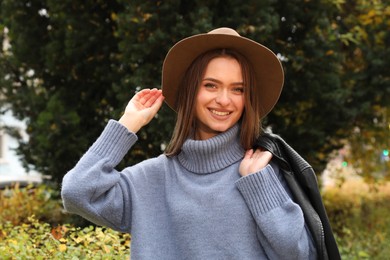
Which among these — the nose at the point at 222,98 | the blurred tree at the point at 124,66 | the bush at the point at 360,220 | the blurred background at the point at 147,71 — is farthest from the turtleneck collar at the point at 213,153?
the bush at the point at 360,220

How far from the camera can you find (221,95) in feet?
7.99

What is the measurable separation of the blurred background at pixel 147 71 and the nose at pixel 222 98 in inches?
112

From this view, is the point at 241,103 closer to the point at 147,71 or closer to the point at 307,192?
the point at 307,192

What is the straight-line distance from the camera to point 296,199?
2.38 meters

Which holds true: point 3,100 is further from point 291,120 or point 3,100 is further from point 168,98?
point 168,98

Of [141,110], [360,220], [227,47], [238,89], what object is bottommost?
[360,220]

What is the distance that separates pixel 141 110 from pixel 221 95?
33 cm

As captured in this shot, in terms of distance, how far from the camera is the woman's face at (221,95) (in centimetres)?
244

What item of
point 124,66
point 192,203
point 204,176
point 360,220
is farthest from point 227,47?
point 360,220

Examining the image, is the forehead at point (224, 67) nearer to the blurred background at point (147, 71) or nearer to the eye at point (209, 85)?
the eye at point (209, 85)

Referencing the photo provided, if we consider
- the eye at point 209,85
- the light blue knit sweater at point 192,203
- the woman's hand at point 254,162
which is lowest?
the light blue knit sweater at point 192,203

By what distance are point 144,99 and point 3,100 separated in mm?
4635

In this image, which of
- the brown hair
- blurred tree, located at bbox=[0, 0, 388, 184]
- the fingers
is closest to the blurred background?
blurred tree, located at bbox=[0, 0, 388, 184]

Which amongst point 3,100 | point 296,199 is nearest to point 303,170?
point 296,199
